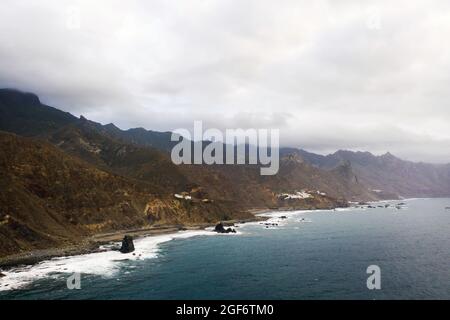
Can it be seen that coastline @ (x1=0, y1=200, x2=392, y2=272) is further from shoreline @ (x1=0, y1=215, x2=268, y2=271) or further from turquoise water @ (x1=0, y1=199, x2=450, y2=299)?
turquoise water @ (x1=0, y1=199, x2=450, y2=299)

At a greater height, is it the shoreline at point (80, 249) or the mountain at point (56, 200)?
the mountain at point (56, 200)

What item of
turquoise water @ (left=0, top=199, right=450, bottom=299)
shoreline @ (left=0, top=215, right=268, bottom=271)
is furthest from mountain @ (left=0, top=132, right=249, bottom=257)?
turquoise water @ (left=0, top=199, right=450, bottom=299)

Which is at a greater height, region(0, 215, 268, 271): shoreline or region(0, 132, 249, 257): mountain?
region(0, 132, 249, 257): mountain
